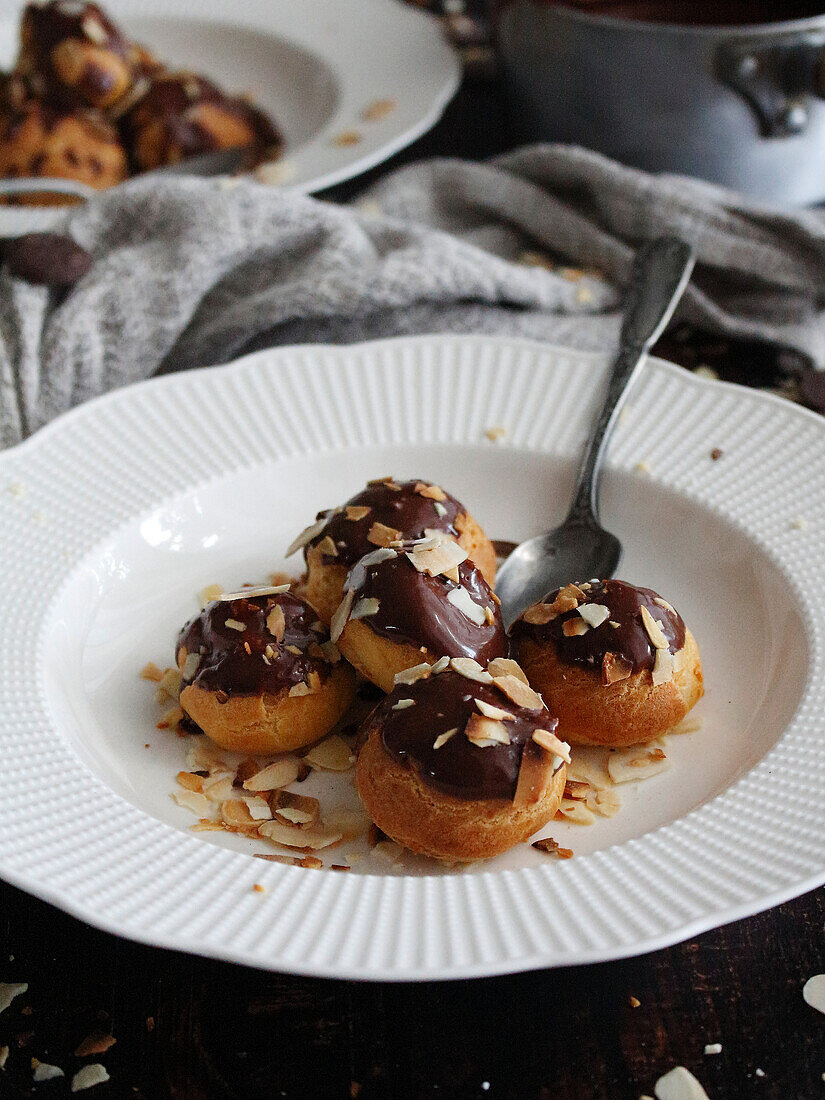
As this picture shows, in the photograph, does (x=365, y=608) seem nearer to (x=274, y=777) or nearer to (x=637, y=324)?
(x=274, y=777)

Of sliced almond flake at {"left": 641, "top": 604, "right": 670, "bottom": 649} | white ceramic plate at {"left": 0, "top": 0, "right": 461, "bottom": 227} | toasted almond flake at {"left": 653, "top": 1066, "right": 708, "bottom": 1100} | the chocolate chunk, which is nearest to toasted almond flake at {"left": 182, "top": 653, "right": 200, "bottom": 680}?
sliced almond flake at {"left": 641, "top": 604, "right": 670, "bottom": 649}

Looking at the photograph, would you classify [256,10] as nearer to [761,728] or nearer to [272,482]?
[272,482]

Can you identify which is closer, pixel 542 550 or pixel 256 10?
pixel 542 550

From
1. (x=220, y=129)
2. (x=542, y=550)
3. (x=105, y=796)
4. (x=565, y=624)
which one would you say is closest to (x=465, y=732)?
(x=565, y=624)

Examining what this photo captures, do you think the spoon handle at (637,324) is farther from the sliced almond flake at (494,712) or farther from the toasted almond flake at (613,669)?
the sliced almond flake at (494,712)

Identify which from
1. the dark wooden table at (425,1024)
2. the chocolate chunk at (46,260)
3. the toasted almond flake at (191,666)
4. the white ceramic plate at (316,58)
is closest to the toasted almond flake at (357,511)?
the toasted almond flake at (191,666)

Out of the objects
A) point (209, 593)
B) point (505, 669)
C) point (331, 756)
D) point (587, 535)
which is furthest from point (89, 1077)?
point (587, 535)
